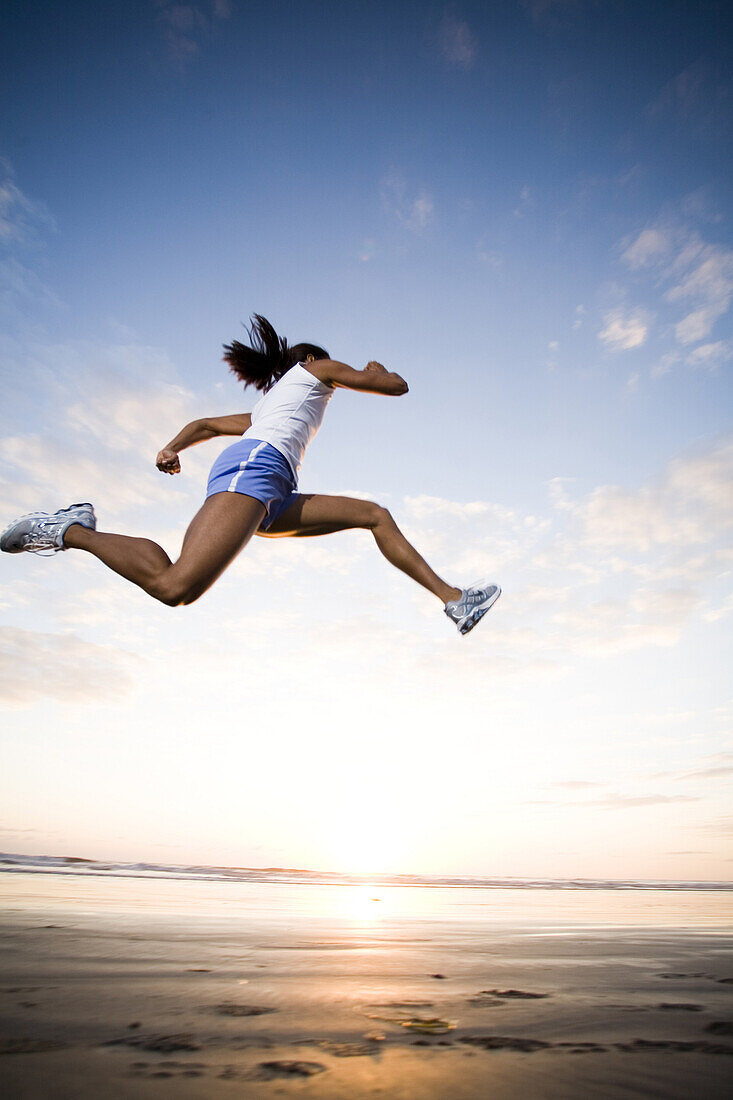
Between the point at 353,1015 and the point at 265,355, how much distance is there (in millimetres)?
3767

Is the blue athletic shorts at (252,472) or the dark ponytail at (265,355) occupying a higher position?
the dark ponytail at (265,355)

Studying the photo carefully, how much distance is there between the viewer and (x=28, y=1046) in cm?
141

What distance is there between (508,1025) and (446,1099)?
1.99 feet

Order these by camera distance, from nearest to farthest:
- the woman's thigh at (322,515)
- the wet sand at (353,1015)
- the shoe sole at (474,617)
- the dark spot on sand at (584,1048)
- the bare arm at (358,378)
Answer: the wet sand at (353,1015)
the dark spot on sand at (584,1048)
the shoe sole at (474,617)
the bare arm at (358,378)
the woman's thigh at (322,515)

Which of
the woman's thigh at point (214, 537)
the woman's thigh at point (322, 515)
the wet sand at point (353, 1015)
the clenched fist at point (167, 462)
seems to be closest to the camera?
the wet sand at point (353, 1015)

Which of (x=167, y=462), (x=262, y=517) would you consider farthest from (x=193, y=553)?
(x=167, y=462)

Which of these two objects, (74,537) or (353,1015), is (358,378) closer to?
(74,537)

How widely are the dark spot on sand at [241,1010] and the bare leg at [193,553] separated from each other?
198 centimetres

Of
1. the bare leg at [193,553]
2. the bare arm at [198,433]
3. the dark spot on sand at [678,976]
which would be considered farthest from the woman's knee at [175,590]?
the dark spot on sand at [678,976]

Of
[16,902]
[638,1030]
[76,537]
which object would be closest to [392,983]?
[638,1030]

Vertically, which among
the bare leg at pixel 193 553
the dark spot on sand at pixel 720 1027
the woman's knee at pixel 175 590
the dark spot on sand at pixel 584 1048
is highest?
the bare leg at pixel 193 553

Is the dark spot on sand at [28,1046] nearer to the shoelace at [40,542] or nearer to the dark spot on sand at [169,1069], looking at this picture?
the dark spot on sand at [169,1069]

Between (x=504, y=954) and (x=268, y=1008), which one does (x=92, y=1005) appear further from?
(x=504, y=954)

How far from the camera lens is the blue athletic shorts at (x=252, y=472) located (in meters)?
3.55
